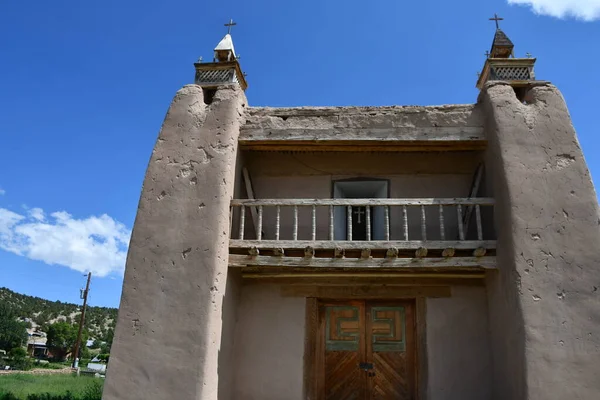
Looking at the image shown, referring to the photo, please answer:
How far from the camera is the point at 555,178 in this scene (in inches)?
283

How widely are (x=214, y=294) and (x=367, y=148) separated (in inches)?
142

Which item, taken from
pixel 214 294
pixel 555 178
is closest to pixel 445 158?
pixel 555 178

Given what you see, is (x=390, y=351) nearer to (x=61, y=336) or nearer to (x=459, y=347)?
(x=459, y=347)

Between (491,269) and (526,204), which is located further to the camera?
(491,269)

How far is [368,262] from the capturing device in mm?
7438

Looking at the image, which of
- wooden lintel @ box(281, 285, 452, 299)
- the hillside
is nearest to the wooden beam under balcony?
wooden lintel @ box(281, 285, 452, 299)

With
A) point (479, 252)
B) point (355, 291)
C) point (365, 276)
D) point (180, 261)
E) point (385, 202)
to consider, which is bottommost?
point (355, 291)

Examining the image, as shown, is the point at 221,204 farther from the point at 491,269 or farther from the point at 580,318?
the point at 580,318

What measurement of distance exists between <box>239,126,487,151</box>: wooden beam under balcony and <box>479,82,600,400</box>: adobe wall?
0.45 meters

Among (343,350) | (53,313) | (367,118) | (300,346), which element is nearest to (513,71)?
(367,118)

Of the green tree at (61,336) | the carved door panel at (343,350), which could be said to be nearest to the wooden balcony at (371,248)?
the carved door panel at (343,350)

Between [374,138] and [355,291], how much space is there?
2.63m

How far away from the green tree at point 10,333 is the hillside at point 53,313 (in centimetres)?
704

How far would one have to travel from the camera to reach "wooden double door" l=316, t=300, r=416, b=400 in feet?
26.8
